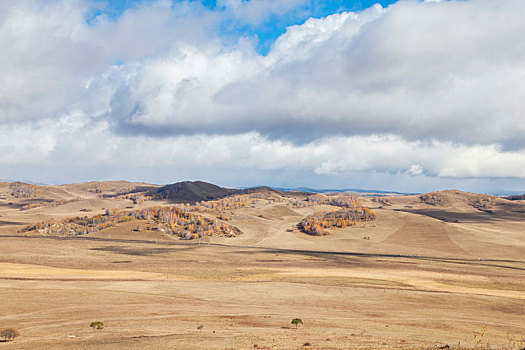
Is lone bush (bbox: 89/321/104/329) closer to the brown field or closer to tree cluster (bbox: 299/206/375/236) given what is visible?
the brown field

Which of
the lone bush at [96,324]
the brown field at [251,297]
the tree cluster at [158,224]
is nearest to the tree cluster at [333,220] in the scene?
the tree cluster at [158,224]

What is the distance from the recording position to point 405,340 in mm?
31094

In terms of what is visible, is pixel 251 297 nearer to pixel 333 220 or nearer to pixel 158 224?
pixel 158 224

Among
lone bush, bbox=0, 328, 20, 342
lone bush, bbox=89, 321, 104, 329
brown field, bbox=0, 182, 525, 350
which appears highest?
lone bush, bbox=0, 328, 20, 342

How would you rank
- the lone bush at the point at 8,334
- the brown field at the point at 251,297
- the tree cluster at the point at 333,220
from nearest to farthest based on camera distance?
the lone bush at the point at 8,334 → the brown field at the point at 251,297 → the tree cluster at the point at 333,220

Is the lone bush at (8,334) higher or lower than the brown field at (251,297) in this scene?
higher

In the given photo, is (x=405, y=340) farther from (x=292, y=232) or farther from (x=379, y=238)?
(x=292, y=232)

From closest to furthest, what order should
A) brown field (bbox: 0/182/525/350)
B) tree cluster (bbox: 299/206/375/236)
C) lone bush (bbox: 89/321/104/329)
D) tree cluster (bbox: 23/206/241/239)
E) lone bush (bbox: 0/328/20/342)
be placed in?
lone bush (bbox: 0/328/20/342) < brown field (bbox: 0/182/525/350) < lone bush (bbox: 89/321/104/329) < tree cluster (bbox: 23/206/241/239) < tree cluster (bbox: 299/206/375/236)

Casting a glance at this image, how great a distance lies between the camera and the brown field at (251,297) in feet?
104

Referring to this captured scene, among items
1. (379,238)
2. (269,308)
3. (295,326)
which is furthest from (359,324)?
(379,238)

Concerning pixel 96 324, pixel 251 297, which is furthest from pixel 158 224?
pixel 96 324

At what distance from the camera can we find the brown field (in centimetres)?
3181

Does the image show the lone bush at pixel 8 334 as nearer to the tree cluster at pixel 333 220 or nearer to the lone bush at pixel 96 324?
the lone bush at pixel 96 324

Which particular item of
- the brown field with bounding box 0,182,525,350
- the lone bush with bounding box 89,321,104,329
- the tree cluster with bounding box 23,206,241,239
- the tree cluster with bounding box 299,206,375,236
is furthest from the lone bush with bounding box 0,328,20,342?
the tree cluster with bounding box 299,206,375,236
